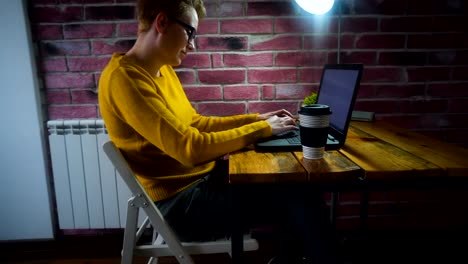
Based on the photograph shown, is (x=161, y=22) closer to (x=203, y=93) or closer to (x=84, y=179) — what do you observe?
(x=203, y=93)

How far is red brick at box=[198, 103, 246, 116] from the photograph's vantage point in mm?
1773

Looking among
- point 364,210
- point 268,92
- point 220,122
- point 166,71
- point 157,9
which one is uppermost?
point 157,9

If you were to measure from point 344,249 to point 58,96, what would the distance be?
1794mm

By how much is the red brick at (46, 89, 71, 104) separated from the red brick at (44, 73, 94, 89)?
1.1 inches

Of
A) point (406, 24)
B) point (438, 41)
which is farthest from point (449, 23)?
point (406, 24)

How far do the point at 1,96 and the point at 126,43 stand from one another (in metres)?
0.74

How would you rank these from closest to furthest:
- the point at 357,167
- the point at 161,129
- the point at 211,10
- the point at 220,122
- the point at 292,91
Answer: the point at 357,167, the point at 161,129, the point at 220,122, the point at 211,10, the point at 292,91

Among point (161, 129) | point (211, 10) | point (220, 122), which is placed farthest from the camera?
point (211, 10)

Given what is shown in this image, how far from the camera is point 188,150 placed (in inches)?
38.9

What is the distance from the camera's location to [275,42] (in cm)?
171

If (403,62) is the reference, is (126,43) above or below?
above

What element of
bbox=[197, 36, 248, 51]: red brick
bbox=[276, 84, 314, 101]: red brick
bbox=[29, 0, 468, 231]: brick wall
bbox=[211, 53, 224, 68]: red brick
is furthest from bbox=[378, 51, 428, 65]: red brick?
bbox=[211, 53, 224, 68]: red brick

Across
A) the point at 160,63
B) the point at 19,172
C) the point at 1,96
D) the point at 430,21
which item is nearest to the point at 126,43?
the point at 160,63

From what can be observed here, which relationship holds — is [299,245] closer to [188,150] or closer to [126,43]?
[188,150]
